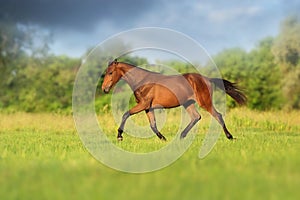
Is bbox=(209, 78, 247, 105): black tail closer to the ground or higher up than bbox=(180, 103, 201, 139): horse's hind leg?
higher up

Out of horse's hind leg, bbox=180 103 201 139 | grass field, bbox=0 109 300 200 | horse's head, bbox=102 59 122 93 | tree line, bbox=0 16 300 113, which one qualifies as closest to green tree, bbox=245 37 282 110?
tree line, bbox=0 16 300 113

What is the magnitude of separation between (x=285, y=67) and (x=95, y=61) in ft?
55.3

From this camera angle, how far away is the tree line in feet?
136

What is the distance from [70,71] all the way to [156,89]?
38.5 m

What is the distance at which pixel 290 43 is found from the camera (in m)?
42.4

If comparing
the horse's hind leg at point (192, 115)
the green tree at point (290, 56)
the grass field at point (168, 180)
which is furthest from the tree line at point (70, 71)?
the grass field at point (168, 180)

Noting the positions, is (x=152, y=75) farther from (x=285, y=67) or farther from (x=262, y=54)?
(x=262, y=54)

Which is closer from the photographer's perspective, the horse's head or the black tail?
the horse's head

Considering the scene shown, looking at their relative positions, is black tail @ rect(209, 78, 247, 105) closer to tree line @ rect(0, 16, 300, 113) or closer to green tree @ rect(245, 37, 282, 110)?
tree line @ rect(0, 16, 300, 113)

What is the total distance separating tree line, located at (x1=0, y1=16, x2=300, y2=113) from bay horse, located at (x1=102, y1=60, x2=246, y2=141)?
84.2ft

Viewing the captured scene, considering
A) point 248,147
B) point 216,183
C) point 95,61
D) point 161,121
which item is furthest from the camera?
point 95,61

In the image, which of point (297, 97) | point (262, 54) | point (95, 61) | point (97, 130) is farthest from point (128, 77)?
point (262, 54)

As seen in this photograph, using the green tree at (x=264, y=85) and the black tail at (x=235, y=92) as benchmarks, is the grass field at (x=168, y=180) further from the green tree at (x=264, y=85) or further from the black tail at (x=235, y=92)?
the green tree at (x=264, y=85)

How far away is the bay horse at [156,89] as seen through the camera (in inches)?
469
